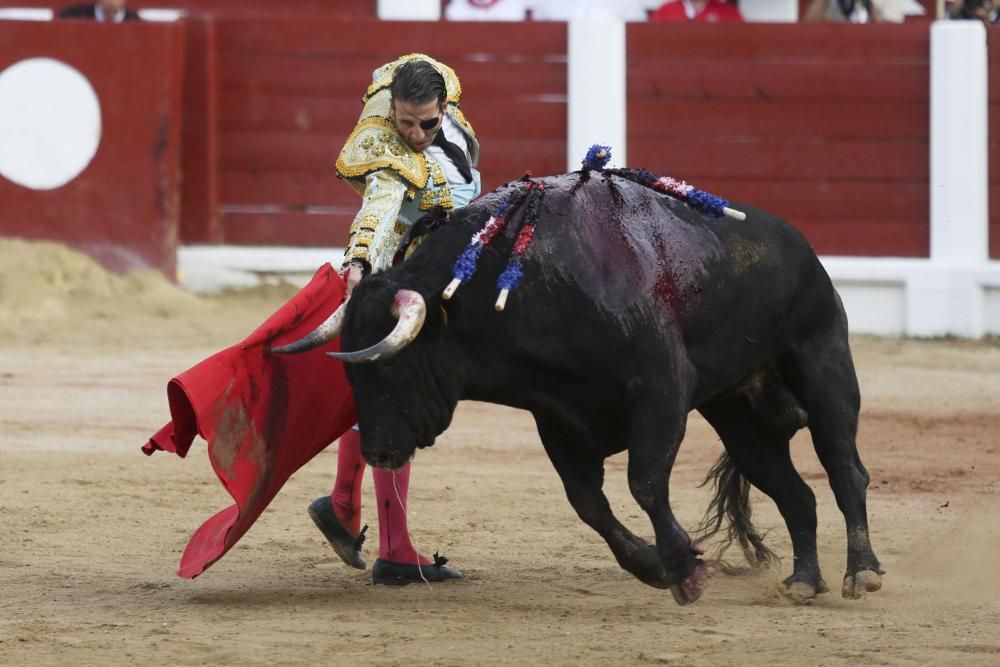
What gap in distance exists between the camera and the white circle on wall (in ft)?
27.2

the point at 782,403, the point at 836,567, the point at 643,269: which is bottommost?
the point at 836,567

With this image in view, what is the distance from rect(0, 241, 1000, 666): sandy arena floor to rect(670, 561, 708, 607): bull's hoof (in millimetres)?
61

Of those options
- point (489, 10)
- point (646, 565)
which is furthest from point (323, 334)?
point (489, 10)

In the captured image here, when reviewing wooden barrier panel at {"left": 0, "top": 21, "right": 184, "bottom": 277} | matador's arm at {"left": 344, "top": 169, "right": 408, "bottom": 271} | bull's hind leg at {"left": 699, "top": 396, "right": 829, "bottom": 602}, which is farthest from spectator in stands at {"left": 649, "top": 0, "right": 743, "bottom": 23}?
matador's arm at {"left": 344, "top": 169, "right": 408, "bottom": 271}

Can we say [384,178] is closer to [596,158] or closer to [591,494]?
[596,158]

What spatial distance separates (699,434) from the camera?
5801 millimetres

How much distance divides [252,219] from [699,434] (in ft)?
11.2

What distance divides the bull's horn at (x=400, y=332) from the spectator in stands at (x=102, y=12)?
547cm

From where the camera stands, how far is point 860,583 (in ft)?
11.6

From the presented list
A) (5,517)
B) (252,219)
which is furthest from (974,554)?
(252,219)

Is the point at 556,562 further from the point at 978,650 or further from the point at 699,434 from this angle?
the point at 699,434

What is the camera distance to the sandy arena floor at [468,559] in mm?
3203

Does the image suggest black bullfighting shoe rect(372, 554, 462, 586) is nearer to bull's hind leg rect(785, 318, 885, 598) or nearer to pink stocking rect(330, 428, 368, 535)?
pink stocking rect(330, 428, 368, 535)

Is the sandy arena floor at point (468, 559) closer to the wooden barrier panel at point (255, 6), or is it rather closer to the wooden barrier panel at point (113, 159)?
the wooden barrier panel at point (113, 159)
